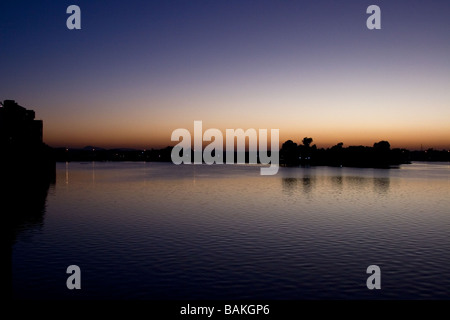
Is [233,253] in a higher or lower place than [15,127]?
lower

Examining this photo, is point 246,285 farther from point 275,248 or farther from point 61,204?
point 61,204

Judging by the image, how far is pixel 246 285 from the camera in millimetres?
23344

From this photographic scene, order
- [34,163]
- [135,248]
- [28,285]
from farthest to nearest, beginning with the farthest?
[34,163] → [135,248] → [28,285]

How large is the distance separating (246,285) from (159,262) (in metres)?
7.74

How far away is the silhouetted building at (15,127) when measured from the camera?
145 meters

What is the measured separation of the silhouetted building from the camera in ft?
475

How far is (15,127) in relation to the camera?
534 feet

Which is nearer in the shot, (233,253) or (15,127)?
(233,253)

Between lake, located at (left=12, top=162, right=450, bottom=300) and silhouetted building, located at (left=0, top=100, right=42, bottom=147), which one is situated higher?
silhouetted building, located at (left=0, top=100, right=42, bottom=147)

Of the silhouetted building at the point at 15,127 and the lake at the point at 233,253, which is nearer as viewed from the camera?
the lake at the point at 233,253

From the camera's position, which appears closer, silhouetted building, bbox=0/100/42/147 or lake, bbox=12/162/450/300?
lake, bbox=12/162/450/300

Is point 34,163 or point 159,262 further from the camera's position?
point 34,163

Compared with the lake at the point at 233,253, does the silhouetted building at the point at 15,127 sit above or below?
above
